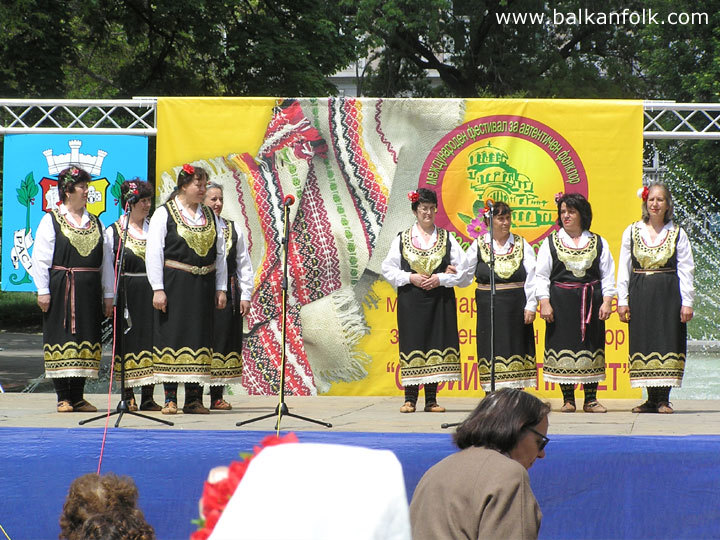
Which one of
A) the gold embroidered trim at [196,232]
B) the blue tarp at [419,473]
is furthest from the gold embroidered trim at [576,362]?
the gold embroidered trim at [196,232]

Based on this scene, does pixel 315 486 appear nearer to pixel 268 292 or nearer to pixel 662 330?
pixel 662 330

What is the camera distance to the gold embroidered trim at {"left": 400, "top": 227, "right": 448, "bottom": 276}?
21.5 ft

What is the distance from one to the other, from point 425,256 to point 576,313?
39.9 inches

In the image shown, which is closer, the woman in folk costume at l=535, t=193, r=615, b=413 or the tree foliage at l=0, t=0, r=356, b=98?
the woman in folk costume at l=535, t=193, r=615, b=413

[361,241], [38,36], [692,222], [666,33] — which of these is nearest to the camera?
[361,241]

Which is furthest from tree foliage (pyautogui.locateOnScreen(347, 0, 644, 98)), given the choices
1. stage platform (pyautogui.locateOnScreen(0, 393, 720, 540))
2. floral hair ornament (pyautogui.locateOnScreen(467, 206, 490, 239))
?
stage platform (pyautogui.locateOnScreen(0, 393, 720, 540))

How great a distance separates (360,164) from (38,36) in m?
6.20

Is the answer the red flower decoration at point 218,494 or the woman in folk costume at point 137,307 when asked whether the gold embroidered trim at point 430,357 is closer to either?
the woman in folk costume at point 137,307

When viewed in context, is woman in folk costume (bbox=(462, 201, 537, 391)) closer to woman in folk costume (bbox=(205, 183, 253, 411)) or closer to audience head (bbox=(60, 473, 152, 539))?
woman in folk costume (bbox=(205, 183, 253, 411))

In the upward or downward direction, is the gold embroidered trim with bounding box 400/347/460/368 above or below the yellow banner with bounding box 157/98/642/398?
below

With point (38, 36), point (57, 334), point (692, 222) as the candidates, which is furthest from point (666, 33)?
point (57, 334)

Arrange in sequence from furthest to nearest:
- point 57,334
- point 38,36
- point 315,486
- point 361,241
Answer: point 38,36, point 361,241, point 57,334, point 315,486

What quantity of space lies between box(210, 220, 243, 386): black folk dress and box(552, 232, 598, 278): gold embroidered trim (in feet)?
6.87

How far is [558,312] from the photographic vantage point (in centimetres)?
650
